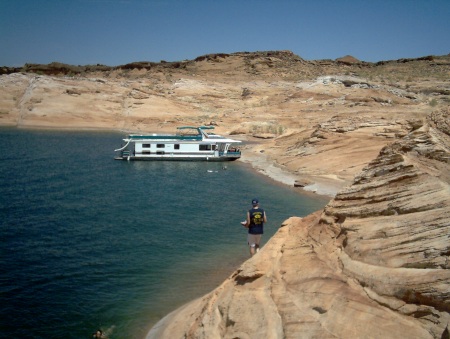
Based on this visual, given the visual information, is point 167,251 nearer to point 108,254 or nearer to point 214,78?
point 108,254

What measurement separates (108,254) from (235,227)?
6590 mm

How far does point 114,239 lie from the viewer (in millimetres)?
19047

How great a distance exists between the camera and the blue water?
12.8m

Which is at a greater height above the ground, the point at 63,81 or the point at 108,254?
the point at 63,81

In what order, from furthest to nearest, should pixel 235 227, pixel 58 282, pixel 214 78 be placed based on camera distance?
pixel 214 78
pixel 235 227
pixel 58 282

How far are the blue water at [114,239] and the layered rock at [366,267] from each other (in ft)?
13.8

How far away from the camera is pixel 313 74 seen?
4286 inches

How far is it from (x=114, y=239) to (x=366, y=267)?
14.0 meters

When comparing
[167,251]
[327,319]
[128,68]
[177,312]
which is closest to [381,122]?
[167,251]

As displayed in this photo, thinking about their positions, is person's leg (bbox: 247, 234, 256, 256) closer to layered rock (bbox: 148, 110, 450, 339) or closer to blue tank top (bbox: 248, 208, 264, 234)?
blue tank top (bbox: 248, 208, 264, 234)

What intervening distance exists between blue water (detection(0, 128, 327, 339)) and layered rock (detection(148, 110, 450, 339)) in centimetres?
419

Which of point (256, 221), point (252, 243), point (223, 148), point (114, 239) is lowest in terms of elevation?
point (114, 239)

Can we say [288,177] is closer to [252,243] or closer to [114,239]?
[114,239]

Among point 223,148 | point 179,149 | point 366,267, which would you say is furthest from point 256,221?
Answer: point 223,148
